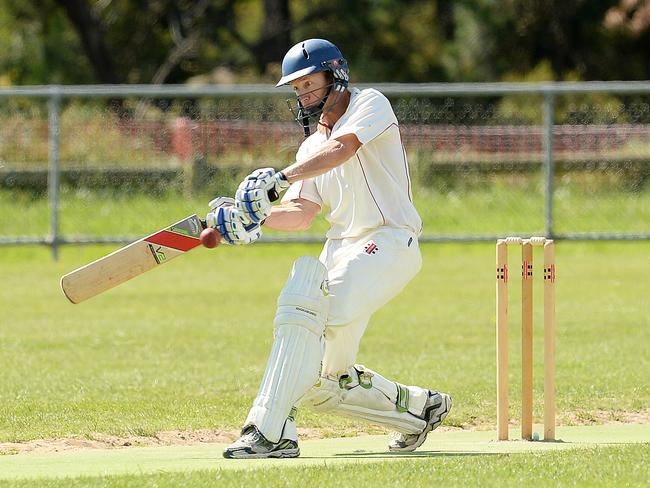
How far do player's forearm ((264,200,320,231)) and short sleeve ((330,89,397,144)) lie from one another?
0.49 metres

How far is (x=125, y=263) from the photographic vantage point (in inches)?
236

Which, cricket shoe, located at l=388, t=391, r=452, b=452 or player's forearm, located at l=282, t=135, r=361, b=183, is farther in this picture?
cricket shoe, located at l=388, t=391, r=452, b=452

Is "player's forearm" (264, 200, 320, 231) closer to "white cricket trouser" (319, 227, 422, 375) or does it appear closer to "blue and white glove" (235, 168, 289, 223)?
"white cricket trouser" (319, 227, 422, 375)

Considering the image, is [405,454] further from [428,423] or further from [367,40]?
[367,40]

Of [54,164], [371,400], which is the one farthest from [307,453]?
[54,164]

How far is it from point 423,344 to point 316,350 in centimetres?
479

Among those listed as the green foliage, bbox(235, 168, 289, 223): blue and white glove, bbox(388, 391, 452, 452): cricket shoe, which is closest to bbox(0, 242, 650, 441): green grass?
bbox(388, 391, 452, 452): cricket shoe

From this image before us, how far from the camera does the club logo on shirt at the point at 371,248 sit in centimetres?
627

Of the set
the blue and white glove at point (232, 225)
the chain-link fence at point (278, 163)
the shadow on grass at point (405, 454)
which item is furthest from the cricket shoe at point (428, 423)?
the chain-link fence at point (278, 163)

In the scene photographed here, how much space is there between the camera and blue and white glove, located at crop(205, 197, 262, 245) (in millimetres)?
6012

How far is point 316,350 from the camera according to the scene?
5.94 meters

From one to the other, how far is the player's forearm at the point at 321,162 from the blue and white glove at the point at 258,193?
7 centimetres

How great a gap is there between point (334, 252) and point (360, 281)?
0.36 metres

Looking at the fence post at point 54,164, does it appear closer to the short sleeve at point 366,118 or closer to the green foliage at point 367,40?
the short sleeve at point 366,118
